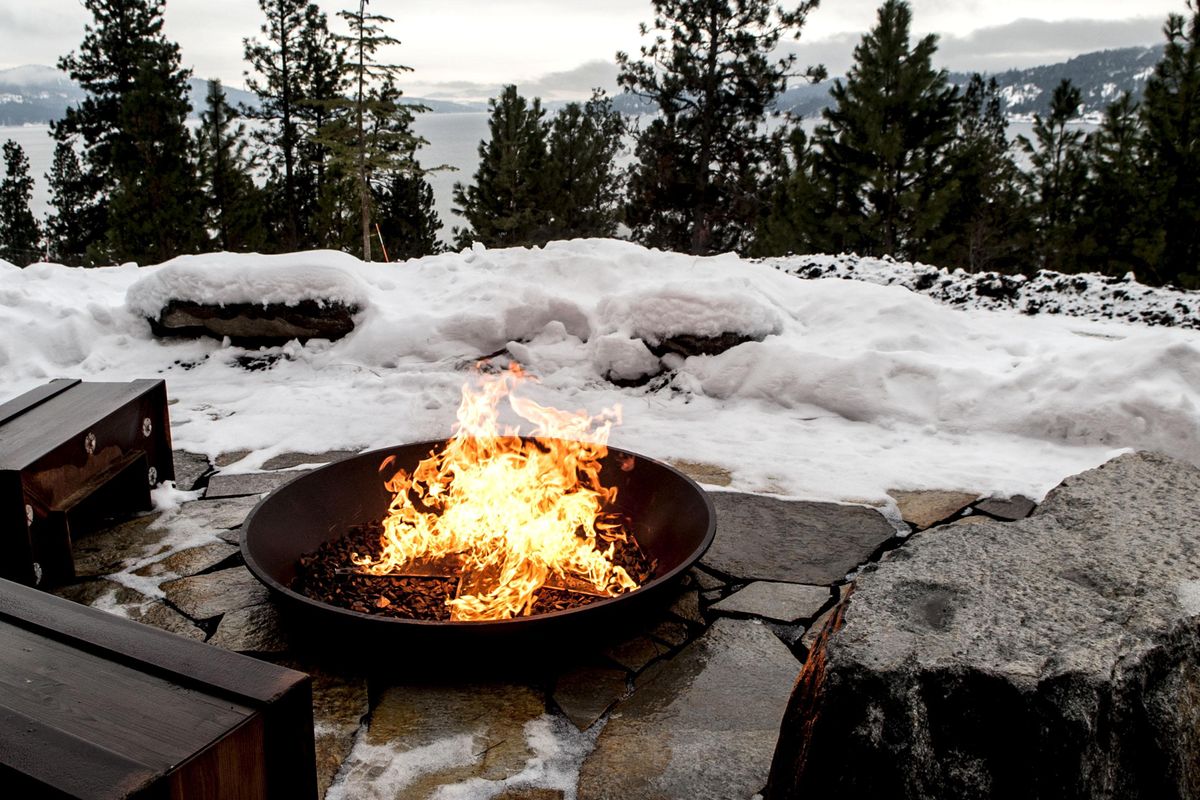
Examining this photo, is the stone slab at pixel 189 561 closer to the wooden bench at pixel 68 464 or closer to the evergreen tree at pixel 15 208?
the wooden bench at pixel 68 464

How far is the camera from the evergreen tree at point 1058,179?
16.6m

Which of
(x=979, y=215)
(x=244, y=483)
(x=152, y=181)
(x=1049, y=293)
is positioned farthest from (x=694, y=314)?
(x=152, y=181)

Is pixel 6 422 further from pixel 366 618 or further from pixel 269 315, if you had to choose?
pixel 269 315

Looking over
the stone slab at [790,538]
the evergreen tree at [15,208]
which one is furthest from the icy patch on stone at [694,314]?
the evergreen tree at [15,208]

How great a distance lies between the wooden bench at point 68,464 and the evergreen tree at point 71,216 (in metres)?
24.4

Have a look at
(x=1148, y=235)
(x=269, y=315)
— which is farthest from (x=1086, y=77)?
(x=269, y=315)

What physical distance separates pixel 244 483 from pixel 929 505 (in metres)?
3.41

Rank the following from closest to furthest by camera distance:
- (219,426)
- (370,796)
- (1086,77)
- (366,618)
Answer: (370,796), (366,618), (219,426), (1086,77)

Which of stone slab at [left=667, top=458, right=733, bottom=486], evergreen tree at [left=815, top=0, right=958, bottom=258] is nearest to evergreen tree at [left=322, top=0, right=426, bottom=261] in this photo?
evergreen tree at [left=815, top=0, right=958, bottom=258]

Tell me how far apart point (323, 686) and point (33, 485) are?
137 centimetres

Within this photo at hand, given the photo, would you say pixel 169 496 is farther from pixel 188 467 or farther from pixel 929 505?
pixel 929 505

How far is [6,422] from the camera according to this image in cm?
324

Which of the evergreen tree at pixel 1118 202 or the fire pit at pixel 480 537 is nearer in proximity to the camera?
the fire pit at pixel 480 537

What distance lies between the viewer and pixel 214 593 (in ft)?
9.85
